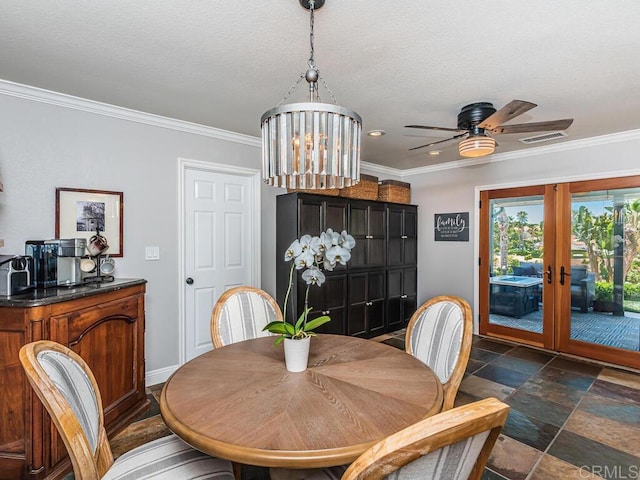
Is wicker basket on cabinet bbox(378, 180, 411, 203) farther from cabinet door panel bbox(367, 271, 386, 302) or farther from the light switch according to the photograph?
the light switch

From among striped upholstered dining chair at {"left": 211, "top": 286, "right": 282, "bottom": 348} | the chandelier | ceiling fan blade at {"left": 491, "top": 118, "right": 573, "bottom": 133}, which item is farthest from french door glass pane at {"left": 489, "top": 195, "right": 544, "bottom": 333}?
the chandelier

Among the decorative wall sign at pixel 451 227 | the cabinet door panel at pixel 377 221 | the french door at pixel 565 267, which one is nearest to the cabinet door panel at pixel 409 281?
the decorative wall sign at pixel 451 227

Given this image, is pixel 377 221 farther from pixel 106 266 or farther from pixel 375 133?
pixel 106 266

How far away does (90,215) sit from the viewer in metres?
2.74

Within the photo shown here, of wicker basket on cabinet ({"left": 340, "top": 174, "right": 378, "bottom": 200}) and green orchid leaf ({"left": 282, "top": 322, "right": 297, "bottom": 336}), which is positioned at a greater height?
wicker basket on cabinet ({"left": 340, "top": 174, "right": 378, "bottom": 200})

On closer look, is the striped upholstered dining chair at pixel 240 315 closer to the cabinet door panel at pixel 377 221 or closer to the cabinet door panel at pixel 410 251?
the cabinet door panel at pixel 377 221

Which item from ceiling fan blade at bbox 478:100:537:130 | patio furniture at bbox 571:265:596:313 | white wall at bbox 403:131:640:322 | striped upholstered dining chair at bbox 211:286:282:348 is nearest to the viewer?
ceiling fan blade at bbox 478:100:537:130

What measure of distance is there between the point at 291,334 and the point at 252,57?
1.65 metres

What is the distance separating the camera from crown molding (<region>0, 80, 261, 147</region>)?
2.42 m

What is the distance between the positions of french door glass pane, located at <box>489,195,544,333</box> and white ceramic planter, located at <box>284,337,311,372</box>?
12.7 ft

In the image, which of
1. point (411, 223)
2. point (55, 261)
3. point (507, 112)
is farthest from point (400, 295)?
point (55, 261)

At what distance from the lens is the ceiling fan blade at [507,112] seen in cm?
201

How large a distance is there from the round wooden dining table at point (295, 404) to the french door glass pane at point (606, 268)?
335 cm

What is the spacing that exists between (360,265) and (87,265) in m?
2.89
